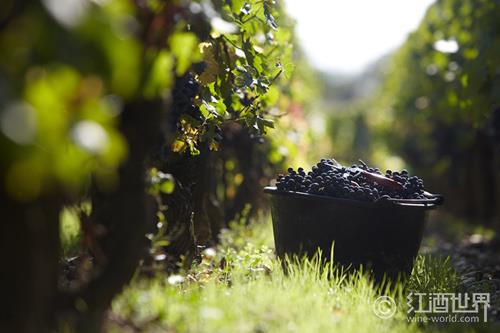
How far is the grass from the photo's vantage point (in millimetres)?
2422

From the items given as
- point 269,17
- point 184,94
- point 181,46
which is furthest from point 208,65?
point 181,46

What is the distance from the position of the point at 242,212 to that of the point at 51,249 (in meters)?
4.39

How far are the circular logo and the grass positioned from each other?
0.04m

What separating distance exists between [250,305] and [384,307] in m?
0.88

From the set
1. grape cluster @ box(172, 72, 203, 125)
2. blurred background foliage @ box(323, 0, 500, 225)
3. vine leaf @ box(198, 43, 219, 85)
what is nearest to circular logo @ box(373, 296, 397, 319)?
grape cluster @ box(172, 72, 203, 125)

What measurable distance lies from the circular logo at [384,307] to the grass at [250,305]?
0.04 meters

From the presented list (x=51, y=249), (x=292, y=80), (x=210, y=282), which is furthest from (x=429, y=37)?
(x=51, y=249)

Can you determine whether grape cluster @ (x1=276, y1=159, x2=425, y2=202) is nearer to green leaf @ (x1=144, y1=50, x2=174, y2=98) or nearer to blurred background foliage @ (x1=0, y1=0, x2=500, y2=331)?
blurred background foliage @ (x1=0, y1=0, x2=500, y2=331)

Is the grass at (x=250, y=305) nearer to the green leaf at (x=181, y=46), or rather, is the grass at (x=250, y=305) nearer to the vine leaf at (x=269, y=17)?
the green leaf at (x=181, y=46)

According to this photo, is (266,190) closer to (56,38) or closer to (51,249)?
(51,249)

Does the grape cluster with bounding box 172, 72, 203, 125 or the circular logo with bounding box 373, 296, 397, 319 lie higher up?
the grape cluster with bounding box 172, 72, 203, 125

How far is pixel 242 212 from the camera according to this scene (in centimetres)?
639

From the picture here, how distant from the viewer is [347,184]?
3629 mm

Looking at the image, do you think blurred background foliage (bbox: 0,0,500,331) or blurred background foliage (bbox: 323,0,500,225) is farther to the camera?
blurred background foliage (bbox: 323,0,500,225)
